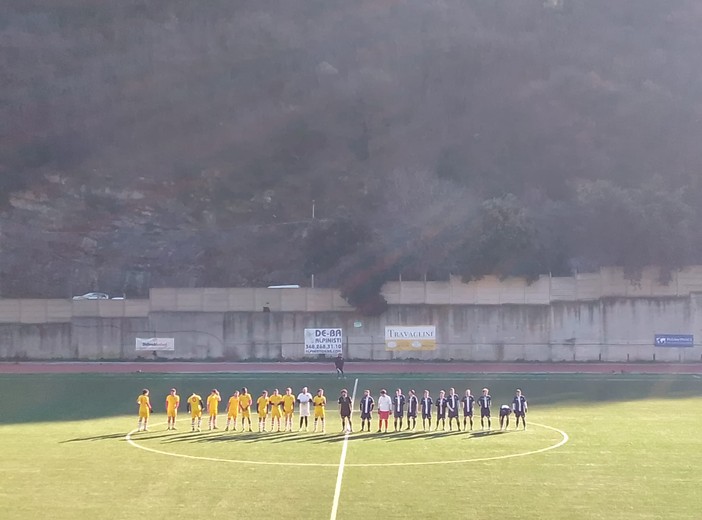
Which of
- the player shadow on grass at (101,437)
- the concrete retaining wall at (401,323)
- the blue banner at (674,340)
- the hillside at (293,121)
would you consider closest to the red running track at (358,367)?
the concrete retaining wall at (401,323)

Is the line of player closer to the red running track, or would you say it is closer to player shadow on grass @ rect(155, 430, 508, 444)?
player shadow on grass @ rect(155, 430, 508, 444)

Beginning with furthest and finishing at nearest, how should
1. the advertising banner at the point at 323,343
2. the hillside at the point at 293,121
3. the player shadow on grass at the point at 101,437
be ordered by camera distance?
the hillside at the point at 293,121 < the advertising banner at the point at 323,343 < the player shadow on grass at the point at 101,437

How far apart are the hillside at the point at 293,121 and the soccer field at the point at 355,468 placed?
42889 mm

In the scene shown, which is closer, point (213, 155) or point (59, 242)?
point (59, 242)

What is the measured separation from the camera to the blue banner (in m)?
55.5

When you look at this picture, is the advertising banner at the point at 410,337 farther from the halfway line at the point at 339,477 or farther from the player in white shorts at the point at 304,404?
the halfway line at the point at 339,477

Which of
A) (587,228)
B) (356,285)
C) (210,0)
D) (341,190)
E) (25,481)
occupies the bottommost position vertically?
(25,481)

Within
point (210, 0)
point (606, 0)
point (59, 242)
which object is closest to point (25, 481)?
point (59, 242)

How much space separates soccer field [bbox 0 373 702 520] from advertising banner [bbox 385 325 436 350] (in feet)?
67.9

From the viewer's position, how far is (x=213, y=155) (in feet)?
282

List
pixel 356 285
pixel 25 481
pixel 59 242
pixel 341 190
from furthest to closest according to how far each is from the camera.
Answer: pixel 341 190
pixel 59 242
pixel 356 285
pixel 25 481

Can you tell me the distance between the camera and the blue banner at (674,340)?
55.5 m

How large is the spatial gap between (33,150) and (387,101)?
3499cm

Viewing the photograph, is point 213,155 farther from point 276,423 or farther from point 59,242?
point 276,423
